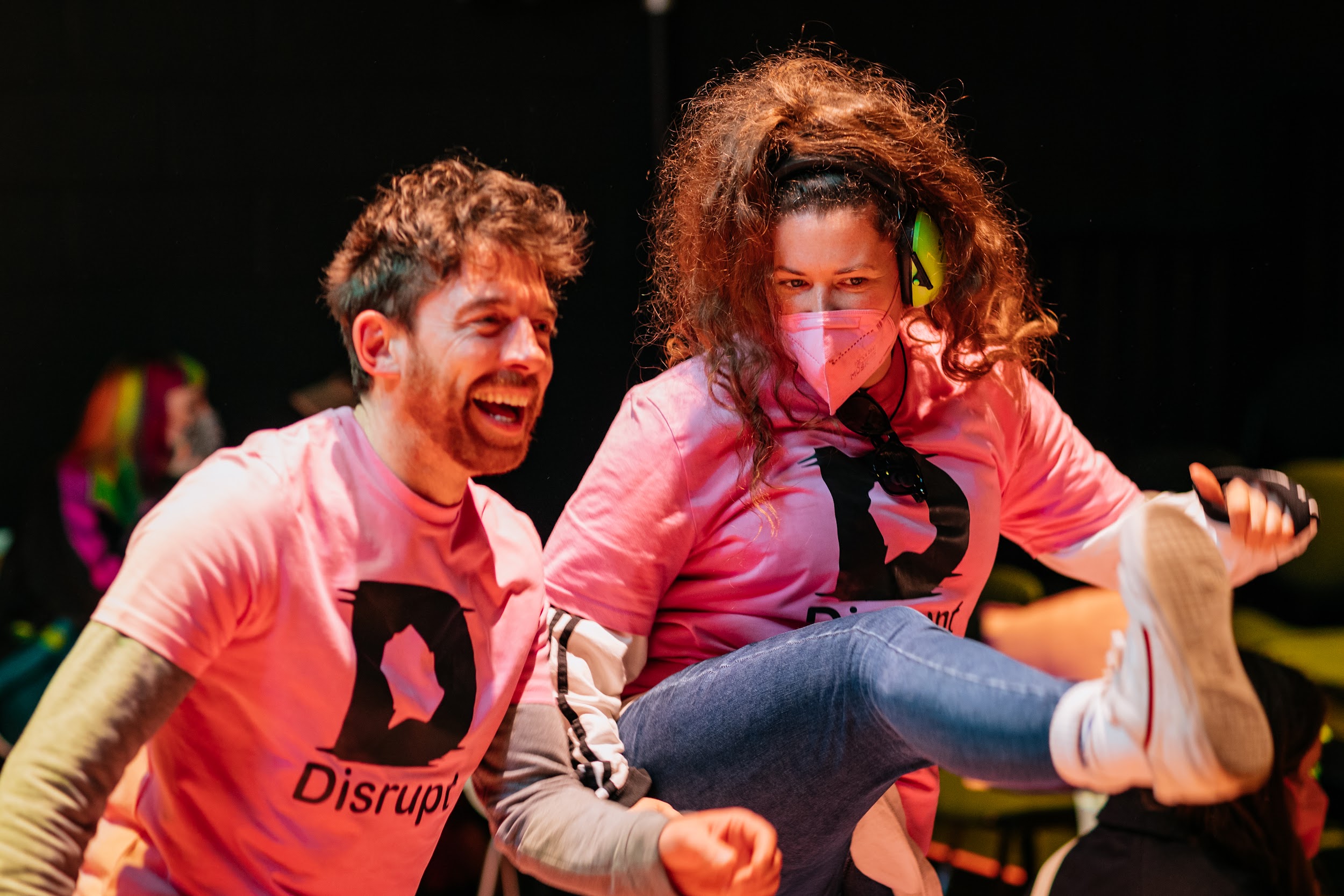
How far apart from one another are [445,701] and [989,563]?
0.72 m

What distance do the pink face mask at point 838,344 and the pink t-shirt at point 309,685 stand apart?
456 millimetres

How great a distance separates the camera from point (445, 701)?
1.22 m

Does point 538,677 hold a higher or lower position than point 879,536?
lower

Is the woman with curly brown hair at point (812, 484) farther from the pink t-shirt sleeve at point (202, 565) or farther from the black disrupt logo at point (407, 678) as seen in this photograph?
the pink t-shirt sleeve at point (202, 565)

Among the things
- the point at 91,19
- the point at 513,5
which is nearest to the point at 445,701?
the point at 513,5

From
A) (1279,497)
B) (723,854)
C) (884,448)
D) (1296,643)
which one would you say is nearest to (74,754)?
(723,854)

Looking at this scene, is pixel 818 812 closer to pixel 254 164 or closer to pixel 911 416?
pixel 911 416

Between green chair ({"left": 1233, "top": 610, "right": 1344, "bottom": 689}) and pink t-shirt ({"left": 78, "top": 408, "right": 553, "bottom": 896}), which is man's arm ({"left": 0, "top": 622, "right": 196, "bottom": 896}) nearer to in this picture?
pink t-shirt ({"left": 78, "top": 408, "right": 553, "bottom": 896})

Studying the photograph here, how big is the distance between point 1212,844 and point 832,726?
0.79 metres

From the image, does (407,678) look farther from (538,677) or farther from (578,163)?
(578,163)

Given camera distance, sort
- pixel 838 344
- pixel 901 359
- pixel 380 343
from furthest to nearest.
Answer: pixel 901 359
pixel 838 344
pixel 380 343

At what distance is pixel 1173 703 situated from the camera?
88 cm

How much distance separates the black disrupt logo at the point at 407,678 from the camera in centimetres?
118

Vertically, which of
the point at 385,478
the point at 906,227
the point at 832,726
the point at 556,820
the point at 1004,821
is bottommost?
the point at 1004,821
